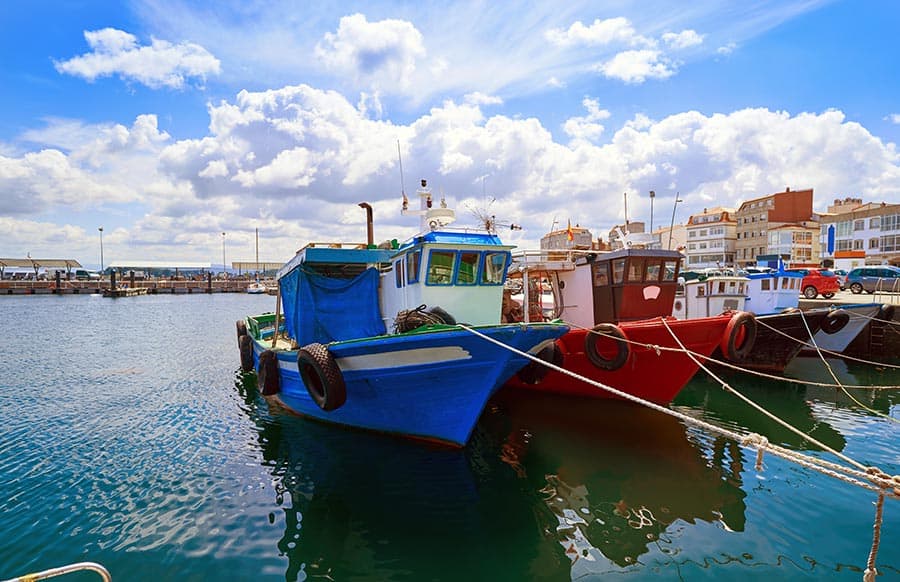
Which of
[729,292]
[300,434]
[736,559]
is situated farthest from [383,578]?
[729,292]

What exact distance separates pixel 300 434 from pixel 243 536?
456 cm

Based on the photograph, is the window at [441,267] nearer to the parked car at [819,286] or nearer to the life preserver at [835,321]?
the life preserver at [835,321]

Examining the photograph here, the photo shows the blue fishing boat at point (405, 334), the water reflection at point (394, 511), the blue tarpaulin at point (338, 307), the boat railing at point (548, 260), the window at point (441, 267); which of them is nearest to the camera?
the water reflection at point (394, 511)

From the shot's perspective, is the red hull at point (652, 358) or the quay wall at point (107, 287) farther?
the quay wall at point (107, 287)

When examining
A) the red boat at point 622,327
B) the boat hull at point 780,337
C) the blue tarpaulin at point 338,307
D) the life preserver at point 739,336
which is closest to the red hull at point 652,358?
the red boat at point 622,327

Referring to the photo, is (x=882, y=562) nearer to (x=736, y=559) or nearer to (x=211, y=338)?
(x=736, y=559)

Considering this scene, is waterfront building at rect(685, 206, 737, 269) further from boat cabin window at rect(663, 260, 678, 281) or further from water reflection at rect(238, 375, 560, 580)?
water reflection at rect(238, 375, 560, 580)

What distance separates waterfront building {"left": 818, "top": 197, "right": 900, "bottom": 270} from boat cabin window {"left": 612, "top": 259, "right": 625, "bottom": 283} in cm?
5172

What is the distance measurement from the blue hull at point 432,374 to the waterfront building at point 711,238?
2876 inches

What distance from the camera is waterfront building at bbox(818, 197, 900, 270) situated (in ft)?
174

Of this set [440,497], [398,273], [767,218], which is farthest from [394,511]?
[767,218]

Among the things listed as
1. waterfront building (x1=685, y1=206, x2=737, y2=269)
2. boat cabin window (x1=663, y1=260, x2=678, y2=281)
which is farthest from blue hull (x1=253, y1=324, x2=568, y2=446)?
waterfront building (x1=685, y1=206, x2=737, y2=269)

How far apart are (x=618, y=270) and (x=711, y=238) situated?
72.2 m

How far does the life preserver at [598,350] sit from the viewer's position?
38.6 feet
